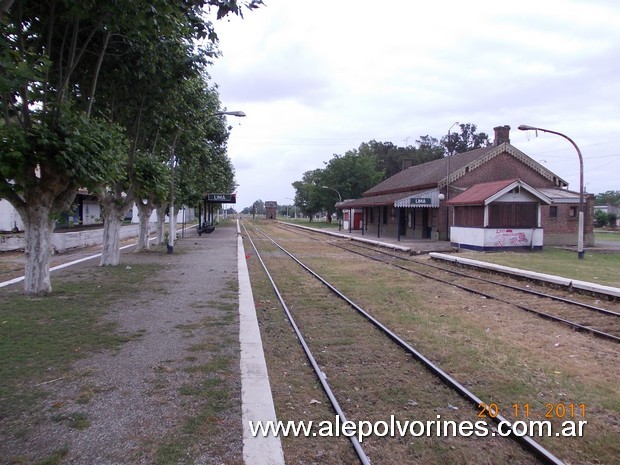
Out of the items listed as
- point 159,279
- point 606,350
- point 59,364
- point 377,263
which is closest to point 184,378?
point 59,364

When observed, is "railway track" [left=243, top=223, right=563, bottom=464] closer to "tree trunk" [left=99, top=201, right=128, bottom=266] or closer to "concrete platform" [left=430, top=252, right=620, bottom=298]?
"concrete platform" [left=430, top=252, right=620, bottom=298]

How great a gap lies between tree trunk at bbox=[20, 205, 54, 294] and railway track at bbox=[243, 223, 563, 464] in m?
5.15

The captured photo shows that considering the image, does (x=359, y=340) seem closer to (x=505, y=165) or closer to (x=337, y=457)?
(x=337, y=457)

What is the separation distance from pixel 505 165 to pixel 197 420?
35364 mm

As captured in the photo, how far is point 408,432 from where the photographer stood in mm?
4340

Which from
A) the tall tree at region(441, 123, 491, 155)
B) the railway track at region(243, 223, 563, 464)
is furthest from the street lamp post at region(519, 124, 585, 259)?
the tall tree at region(441, 123, 491, 155)

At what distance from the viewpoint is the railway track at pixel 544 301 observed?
881 cm

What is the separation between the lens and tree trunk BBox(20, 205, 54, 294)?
10000 millimetres

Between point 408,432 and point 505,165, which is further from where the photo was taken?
point 505,165

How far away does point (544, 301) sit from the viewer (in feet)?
36.9

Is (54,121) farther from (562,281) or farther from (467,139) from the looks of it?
(467,139)

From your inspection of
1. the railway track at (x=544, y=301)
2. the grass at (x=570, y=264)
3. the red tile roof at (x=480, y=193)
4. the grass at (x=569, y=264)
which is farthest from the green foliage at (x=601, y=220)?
the railway track at (x=544, y=301)

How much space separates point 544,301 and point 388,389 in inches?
291

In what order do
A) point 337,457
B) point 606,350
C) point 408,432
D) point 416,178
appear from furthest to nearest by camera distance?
point 416,178, point 606,350, point 408,432, point 337,457
